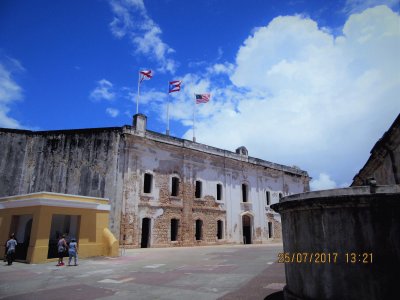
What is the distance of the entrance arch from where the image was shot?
86.9 feet

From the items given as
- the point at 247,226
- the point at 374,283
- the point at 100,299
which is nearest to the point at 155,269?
the point at 100,299

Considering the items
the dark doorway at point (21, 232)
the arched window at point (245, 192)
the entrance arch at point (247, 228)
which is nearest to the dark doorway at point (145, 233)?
the dark doorway at point (21, 232)

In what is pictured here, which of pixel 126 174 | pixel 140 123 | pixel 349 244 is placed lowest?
pixel 349 244

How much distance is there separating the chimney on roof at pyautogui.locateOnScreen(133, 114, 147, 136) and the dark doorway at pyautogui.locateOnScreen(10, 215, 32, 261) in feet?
27.9

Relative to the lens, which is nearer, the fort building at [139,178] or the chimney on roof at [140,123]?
the fort building at [139,178]

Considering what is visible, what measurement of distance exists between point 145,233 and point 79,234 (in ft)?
22.5

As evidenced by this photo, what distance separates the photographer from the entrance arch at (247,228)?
2650 cm

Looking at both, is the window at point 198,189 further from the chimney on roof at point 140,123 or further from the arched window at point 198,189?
the chimney on roof at point 140,123

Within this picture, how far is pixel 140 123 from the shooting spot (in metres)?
21.3

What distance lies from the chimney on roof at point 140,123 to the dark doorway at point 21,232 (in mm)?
8509

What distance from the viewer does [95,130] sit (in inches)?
787

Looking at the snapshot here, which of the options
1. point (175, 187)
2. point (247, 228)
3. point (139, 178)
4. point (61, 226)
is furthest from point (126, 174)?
point (247, 228)

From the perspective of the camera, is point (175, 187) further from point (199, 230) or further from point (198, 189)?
point (199, 230)

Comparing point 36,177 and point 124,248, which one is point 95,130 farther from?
point 124,248
